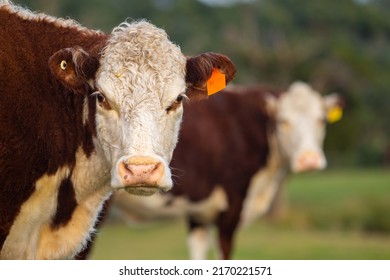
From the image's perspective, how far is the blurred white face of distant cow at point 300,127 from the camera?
11.7 meters

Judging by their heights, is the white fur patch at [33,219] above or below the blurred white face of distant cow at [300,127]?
below

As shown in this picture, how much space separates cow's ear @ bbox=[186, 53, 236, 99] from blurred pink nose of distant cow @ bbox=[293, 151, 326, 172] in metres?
5.45

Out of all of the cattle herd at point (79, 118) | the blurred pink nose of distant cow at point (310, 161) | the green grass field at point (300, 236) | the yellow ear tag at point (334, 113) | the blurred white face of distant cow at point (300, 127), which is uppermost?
the green grass field at point (300, 236)

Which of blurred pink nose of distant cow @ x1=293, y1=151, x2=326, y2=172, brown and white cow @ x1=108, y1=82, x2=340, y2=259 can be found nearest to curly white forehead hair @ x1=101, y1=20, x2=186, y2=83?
brown and white cow @ x1=108, y1=82, x2=340, y2=259

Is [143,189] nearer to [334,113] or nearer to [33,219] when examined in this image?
[33,219]

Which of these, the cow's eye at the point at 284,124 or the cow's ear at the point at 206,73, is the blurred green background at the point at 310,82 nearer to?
the cow's ear at the point at 206,73

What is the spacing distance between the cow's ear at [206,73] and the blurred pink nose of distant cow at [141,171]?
998 mm

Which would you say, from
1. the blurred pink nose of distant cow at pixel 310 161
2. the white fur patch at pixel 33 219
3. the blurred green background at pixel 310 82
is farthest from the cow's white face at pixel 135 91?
the blurred pink nose of distant cow at pixel 310 161

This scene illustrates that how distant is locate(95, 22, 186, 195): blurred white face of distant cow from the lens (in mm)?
5215

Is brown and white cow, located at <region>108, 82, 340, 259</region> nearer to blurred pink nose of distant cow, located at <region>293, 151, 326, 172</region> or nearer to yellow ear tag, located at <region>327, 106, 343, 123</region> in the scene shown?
blurred pink nose of distant cow, located at <region>293, 151, 326, 172</region>

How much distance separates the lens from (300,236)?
906 inches

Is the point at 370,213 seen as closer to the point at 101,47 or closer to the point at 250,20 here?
the point at 101,47

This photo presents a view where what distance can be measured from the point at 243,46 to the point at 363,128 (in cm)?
1553
